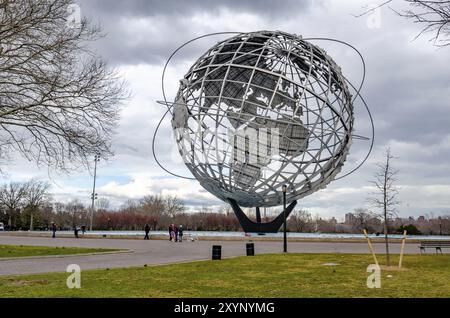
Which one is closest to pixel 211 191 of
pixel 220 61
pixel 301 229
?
pixel 220 61

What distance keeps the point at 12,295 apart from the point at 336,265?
9.66m

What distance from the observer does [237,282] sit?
10.2 metres

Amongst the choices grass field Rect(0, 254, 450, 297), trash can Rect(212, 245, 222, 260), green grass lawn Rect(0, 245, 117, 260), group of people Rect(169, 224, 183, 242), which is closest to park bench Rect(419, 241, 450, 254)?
grass field Rect(0, 254, 450, 297)

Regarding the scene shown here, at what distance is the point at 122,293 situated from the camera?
8.38m

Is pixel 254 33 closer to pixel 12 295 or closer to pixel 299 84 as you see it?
pixel 299 84

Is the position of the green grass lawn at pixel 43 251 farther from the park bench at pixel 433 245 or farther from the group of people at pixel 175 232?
the park bench at pixel 433 245

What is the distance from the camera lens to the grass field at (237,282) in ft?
28.0

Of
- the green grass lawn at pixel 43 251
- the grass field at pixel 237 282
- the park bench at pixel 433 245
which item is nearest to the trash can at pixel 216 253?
the grass field at pixel 237 282

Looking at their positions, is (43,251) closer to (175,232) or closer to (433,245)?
(175,232)

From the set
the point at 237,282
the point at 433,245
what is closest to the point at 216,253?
the point at 237,282

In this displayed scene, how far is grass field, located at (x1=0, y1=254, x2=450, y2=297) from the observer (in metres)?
8.55

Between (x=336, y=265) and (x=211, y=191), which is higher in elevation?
(x=211, y=191)

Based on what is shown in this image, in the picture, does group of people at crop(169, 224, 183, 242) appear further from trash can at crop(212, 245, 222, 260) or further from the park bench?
the park bench
